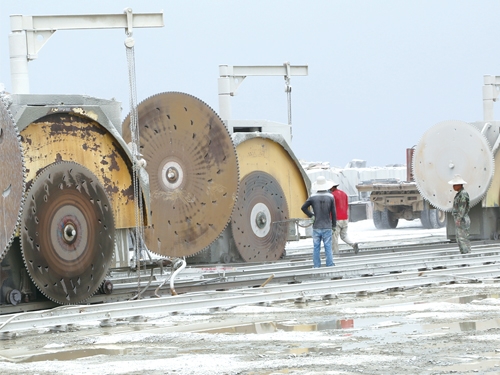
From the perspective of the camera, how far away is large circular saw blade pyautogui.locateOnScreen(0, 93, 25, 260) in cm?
1234

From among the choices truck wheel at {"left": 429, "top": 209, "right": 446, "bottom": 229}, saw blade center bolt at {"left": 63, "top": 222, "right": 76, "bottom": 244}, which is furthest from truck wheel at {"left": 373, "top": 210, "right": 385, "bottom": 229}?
saw blade center bolt at {"left": 63, "top": 222, "right": 76, "bottom": 244}

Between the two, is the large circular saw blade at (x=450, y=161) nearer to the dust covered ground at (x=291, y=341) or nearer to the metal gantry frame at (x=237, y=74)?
the metal gantry frame at (x=237, y=74)

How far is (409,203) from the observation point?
32812 mm

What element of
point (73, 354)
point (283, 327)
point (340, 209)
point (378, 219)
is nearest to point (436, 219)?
point (378, 219)

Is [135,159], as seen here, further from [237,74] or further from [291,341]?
[237,74]

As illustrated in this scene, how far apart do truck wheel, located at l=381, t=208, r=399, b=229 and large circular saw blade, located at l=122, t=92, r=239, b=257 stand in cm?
1643

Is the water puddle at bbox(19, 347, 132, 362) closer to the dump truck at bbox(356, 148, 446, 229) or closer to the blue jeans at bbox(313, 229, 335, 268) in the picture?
the blue jeans at bbox(313, 229, 335, 268)

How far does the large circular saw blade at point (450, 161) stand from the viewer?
72.4 feet

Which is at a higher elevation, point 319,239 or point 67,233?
point 67,233

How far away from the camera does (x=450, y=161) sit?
74.0ft

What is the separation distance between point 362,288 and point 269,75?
33.9 ft

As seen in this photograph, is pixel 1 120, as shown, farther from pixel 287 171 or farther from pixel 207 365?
pixel 287 171

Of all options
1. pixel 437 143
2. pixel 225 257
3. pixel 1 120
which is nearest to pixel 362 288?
pixel 1 120

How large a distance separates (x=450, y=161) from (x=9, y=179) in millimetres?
12356
